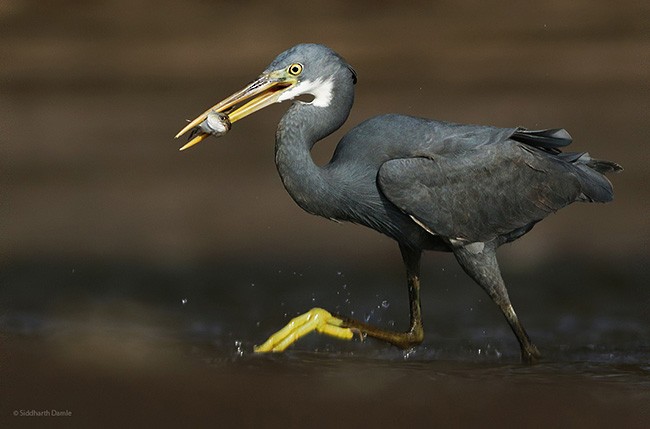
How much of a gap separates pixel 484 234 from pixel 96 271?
3.97 metres

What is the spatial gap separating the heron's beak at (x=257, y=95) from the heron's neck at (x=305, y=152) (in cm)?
12

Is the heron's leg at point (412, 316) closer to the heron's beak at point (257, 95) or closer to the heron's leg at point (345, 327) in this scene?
the heron's leg at point (345, 327)

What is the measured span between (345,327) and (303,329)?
29 cm

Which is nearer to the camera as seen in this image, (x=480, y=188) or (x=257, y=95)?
(x=257, y=95)

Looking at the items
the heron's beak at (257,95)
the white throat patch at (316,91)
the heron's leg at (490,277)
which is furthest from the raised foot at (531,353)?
the heron's beak at (257,95)

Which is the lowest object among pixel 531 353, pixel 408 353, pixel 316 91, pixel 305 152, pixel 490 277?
pixel 531 353

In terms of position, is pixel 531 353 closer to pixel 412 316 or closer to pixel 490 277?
pixel 490 277

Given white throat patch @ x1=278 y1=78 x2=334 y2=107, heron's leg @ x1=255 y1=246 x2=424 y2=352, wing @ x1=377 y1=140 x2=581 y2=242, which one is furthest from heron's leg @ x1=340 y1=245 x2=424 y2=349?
white throat patch @ x1=278 y1=78 x2=334 y2=107

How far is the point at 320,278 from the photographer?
11.2 meters

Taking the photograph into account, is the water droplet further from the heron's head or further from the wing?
the heron's head

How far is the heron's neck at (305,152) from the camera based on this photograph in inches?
316

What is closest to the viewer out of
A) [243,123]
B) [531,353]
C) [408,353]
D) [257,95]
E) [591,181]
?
[257,95]

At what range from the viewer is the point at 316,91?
8.16 meters

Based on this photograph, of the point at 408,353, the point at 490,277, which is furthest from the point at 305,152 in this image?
the point at 408,353
